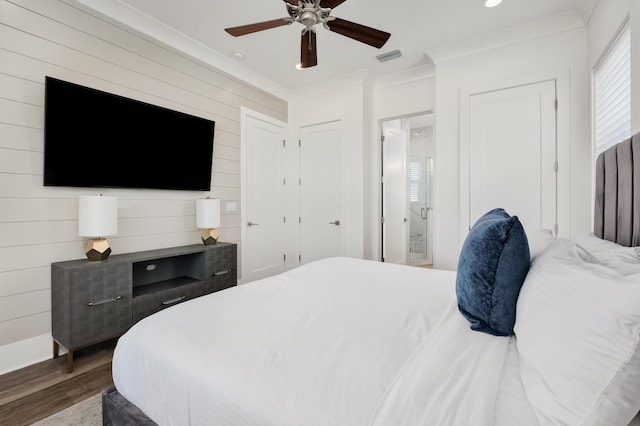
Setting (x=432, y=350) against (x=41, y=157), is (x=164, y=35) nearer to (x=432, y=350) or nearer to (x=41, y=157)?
(x=41, y=157)

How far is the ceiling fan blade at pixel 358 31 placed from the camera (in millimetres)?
2081

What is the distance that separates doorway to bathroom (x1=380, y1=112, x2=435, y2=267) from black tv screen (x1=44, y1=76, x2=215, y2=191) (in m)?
2.44

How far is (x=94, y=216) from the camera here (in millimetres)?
2260

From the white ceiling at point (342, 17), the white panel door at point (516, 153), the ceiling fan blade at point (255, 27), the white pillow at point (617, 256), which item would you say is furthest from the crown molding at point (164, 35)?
the white pillow at point (617, 256)

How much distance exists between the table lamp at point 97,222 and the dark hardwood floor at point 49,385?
→ 2.56 feet

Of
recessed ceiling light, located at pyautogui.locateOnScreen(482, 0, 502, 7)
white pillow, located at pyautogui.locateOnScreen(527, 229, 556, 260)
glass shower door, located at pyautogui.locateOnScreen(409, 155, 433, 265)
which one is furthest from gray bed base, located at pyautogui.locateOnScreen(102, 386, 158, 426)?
glass shower door, located at pyautogui.locateOnScreen(409, 155, 433, 265)

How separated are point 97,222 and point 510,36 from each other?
4050 mm

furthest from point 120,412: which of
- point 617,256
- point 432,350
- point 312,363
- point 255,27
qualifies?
point 255,27

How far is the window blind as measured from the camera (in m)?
1.93

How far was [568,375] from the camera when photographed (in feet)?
2.19

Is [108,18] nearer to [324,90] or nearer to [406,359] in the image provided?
[324,90]

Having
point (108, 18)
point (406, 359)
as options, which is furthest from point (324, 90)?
point (406, 359)

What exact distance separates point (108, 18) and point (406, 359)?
337 cm

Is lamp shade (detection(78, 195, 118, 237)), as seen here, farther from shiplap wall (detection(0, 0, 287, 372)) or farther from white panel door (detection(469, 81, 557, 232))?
white panel door (detection(469, 81, 557, 232))
